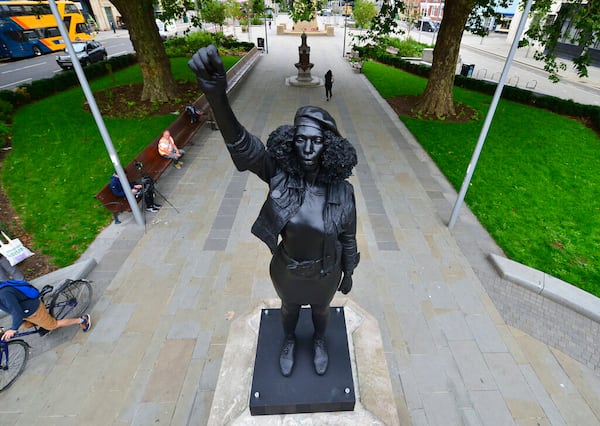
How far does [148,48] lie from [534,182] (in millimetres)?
13343

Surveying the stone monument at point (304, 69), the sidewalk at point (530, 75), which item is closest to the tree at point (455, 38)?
the stone monument at point (304, 69)

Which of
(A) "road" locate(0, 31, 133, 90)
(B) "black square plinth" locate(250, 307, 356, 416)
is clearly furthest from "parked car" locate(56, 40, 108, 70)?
(B) "black square plinth" locate(250, 307, 356, 416)

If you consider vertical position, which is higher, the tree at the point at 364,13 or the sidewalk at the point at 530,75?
the tree at the point at 364,13

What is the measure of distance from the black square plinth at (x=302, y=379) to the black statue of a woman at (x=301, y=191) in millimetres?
800

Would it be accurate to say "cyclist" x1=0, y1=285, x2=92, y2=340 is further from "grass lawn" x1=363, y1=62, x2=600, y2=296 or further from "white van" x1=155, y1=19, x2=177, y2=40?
"white van" x1=155, y1=19, x2=177, y2=40

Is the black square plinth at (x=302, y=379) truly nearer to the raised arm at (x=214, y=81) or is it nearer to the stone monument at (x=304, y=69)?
the raised arm at (x=214, y=81)

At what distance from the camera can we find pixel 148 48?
40.1 ft

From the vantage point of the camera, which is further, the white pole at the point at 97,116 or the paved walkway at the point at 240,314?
the white pole at the point at 97,116

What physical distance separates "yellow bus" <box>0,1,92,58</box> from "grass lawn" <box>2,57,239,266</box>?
44.4ft

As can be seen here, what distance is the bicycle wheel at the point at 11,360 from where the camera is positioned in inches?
161

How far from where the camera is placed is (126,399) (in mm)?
3943

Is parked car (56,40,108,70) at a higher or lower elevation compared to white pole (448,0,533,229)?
lower

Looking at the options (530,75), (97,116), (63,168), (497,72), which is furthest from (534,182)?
(530,75)

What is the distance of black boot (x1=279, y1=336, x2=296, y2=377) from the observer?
11.0 feet
